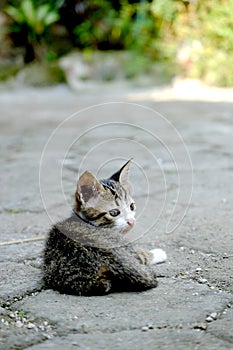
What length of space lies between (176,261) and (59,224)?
54 cm

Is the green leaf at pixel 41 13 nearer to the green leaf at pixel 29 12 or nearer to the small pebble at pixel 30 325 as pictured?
the green leaf at pixel 29 12

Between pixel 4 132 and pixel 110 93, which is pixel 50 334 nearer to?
pixel 4 132

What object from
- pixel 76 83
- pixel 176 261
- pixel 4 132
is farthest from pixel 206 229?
pixel 76 83

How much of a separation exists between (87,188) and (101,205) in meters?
0.09

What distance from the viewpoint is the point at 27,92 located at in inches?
422

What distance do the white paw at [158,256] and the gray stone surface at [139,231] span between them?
0.12 ft

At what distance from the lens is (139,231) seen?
9.76 feet

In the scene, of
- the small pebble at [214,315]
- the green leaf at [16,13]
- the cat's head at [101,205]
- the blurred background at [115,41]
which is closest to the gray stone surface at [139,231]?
the small pebble at [214,315]

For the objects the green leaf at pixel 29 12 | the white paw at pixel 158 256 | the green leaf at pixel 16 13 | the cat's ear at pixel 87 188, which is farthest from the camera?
the green leaf at pixel 16 13

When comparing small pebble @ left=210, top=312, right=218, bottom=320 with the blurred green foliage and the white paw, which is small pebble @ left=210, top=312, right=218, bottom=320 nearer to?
the white paw

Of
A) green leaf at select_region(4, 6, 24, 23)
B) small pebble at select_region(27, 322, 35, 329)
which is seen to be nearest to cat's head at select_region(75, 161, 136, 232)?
small pebble at select_region(27, 322, 35, 329)

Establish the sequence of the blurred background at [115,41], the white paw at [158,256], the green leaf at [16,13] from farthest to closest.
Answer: the green leaf at [16,13] → the blurred background at [115,41] → the white paw at [158,256]

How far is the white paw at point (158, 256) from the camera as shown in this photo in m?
2.46

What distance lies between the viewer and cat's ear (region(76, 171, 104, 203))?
2285 millimetres
